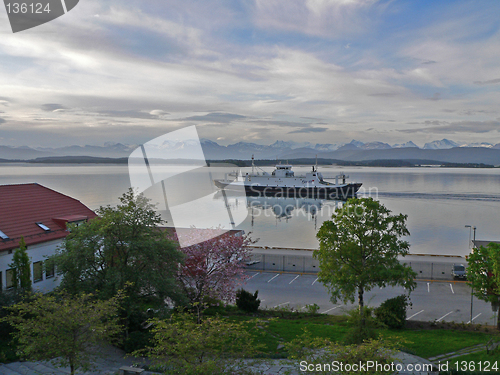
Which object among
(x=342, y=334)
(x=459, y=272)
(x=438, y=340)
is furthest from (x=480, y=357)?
(x=459, y=272)

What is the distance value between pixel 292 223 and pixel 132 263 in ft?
157

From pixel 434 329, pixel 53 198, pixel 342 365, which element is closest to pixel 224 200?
pixel 53 198

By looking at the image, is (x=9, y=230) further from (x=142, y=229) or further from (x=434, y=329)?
(x=434, y=329)

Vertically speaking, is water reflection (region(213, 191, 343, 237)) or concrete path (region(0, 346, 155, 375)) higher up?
concrete path (region(0, 346, 155, 375))

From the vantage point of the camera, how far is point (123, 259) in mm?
14766

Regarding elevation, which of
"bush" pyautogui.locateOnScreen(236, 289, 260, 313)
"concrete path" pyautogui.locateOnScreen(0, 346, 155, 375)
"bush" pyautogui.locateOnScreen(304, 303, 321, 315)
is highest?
"concrete path" pyautogui.locateOnScreen(0, 346, 155, 375)

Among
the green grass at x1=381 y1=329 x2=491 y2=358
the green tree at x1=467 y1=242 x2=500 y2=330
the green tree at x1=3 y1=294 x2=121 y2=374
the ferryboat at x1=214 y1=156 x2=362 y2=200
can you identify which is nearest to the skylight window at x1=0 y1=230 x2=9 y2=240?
the green tree at x1=3 y1=294 x2=121 y2=374

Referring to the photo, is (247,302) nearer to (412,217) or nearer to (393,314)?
(393,314)

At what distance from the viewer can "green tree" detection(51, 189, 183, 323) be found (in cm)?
1402

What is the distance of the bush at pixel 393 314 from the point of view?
16.9 m

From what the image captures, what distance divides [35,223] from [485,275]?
72.7 feet

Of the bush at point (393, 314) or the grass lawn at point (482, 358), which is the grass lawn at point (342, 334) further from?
the grass lawn at point (482, 358)

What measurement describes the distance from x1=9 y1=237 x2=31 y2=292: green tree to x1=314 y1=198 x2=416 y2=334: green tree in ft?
42.8

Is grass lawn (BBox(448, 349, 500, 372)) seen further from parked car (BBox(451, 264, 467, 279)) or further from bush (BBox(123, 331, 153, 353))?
parked car (BBox(451, 264, 467, 279))
